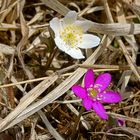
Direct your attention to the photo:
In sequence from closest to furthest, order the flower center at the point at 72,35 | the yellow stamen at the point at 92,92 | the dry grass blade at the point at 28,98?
the dry grass blade at the point at 28,98 < the yellow stamen at the point at 92,92 < the flower center at the point at 72,35

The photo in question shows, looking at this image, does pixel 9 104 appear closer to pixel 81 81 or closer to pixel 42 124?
pixel 42 124

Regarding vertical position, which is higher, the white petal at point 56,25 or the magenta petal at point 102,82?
the white petal at point 56,25

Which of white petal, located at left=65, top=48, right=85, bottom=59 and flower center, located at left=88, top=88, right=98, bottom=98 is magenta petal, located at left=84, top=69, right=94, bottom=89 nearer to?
flower center, located at left=88, top=88, right=98, bottom=98

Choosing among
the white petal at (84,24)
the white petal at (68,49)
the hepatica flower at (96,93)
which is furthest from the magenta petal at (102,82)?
the white petal at (84,24)

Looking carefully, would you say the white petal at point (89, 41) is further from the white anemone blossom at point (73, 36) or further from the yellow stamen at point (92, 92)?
the yellow stamen at point (92, 92)

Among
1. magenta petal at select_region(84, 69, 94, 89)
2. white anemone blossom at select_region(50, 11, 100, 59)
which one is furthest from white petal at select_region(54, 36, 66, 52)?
magenta petal at select_region(84, 69, 94, 89)

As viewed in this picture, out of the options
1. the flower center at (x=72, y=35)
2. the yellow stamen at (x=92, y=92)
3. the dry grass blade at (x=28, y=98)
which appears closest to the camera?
the dry grass blade at (x=28, y=98)
